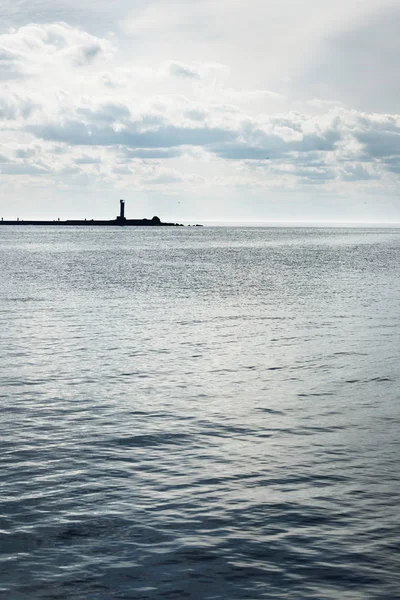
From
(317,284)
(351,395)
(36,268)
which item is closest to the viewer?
(351,395)

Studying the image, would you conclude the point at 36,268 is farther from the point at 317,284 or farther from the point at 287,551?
the point at 287,551

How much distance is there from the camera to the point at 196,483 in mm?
16016

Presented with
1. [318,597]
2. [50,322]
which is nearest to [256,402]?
[318,597]

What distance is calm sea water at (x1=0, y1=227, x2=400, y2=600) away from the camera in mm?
12016

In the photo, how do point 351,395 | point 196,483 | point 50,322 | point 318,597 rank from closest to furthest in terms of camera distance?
point 318,597 < point 196,483 < point 351,395 < point 50,322

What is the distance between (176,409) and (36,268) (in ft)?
250

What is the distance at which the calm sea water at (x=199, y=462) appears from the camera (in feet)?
39.4

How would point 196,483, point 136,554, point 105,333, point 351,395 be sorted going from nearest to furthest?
point 136,554
point 196,483
point 351,395
point 105,333

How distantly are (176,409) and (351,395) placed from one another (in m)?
6.39

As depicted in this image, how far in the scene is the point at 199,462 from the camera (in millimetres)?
17531

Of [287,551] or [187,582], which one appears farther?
[287,551]

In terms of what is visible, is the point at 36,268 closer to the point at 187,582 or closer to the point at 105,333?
the point at 105,333

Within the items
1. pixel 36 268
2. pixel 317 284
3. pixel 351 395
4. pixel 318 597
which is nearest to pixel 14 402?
pixel 351 395

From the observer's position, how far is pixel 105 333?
3906 cm
